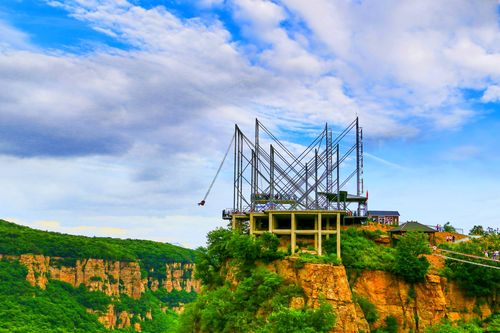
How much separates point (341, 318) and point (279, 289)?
6.52m

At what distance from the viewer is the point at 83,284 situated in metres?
148

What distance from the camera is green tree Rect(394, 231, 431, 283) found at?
179ft

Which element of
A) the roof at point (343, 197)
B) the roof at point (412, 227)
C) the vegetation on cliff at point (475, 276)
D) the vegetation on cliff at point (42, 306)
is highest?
the roof at point (343, 197)

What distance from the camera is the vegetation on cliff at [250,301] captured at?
4588 centimetres

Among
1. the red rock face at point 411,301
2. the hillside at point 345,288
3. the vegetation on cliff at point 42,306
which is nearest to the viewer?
the hillside at point 345,288

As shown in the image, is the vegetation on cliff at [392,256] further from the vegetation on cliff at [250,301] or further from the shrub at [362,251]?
the vegetation on cliff at [250,301]

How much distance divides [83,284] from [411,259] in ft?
377

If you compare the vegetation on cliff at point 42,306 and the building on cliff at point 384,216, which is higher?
the building on cliff at point 384,216

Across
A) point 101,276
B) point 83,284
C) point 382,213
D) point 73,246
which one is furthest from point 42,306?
point 382,213

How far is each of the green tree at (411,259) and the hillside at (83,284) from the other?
64532 mm

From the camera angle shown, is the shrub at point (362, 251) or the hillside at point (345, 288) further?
the shrub at point (362, 251)

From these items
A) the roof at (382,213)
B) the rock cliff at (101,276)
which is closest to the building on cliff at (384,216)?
the roof at (382,213)

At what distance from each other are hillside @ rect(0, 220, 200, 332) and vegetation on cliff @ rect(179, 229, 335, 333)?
2108 inches

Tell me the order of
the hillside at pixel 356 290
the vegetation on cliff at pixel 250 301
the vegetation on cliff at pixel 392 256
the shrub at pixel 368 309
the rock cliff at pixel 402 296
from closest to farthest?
the vegetation on cliff at pixel 250 301
the hillside at pixel 356 290
the rock cliff at pixel 402 296
the shrub at pixel 368 309
the vegetation on cliff at pixel 392 256
